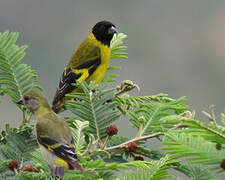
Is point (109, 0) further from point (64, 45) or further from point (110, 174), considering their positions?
point (110, 174)

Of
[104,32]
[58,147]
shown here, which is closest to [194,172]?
[58,147]

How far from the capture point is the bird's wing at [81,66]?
5195 millimetres

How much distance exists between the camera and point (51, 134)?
3168 millimetres

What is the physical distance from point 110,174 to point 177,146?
0.30 meters

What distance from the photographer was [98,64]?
250 inches

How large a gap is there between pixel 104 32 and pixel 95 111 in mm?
4403

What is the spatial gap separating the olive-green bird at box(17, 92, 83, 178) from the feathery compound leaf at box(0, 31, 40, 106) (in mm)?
67

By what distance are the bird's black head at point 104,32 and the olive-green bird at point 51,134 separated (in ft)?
11.9

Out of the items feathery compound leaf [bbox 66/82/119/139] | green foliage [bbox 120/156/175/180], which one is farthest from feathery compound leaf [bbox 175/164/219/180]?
feathery compound leaf [bbox 66/82/119/139]

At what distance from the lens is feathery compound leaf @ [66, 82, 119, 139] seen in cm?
269

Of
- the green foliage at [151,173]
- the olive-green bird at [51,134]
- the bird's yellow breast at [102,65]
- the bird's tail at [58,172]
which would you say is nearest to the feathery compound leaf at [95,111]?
the olive-green bird at [51,134]

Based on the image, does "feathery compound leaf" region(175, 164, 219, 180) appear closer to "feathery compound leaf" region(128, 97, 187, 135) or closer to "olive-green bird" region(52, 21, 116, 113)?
"feathery compound leaf" region(128, 97, 187, 135)

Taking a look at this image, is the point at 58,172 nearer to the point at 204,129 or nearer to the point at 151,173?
the point at 151,173

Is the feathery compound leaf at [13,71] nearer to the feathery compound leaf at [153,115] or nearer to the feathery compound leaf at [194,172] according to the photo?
the feathery compound leaf at [153,115]
